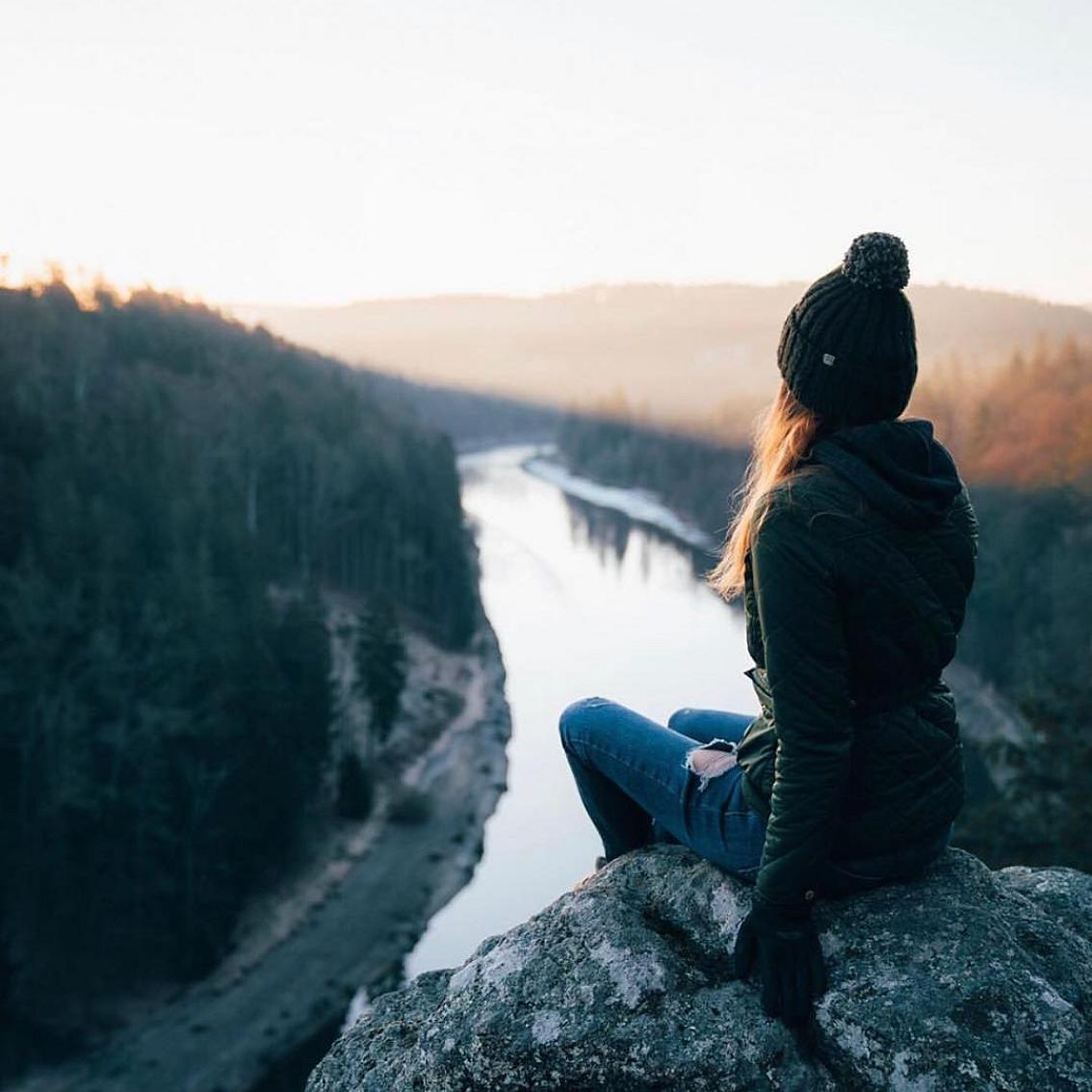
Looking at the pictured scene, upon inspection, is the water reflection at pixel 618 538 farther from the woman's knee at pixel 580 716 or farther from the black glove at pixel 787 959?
the black glove at pixel 787 959

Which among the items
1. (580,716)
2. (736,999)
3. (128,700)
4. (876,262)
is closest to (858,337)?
(876,262)

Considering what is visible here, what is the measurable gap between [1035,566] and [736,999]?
34505 millimetres

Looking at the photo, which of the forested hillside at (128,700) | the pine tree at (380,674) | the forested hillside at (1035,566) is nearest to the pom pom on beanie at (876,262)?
the forested hillside at (1035,566)

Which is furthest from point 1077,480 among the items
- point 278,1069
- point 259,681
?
point 278,1069

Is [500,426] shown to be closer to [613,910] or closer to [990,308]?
[990,308]

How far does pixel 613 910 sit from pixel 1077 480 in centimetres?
3419

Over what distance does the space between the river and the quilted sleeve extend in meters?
17.5

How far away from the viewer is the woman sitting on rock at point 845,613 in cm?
269

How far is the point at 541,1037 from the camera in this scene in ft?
10.6

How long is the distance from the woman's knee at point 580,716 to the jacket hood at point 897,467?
1.22 m

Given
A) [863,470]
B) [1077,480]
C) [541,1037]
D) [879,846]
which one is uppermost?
[863,470]

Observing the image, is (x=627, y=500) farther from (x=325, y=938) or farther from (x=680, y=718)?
(x=680, y=718)

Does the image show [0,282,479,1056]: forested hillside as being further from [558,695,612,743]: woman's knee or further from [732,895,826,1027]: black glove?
[732,895,826,1027]: black glove

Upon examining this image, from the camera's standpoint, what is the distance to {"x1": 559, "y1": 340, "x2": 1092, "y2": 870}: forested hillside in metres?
14.5
